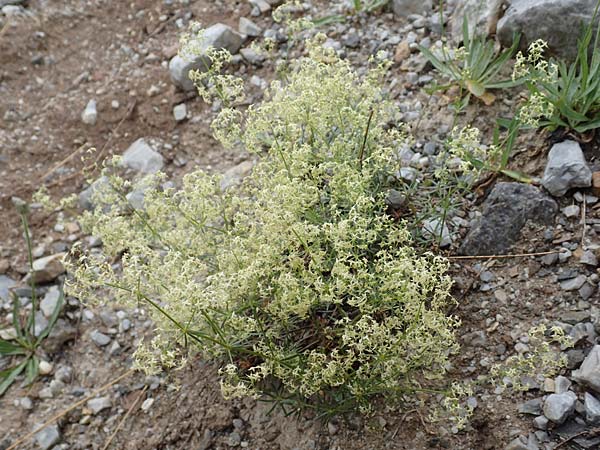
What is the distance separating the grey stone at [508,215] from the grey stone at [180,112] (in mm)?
2184

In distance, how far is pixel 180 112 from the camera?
170 inches

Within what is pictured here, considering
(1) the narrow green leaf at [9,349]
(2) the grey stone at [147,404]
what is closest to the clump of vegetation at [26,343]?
(1) the narrow green leaf at [9,349]

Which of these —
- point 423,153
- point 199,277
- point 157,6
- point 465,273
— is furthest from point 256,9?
point 465,273

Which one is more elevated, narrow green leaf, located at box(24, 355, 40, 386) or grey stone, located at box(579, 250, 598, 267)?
grey stone, located at box(579, 250, 598, 267)

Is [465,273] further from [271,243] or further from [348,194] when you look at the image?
[271,243]

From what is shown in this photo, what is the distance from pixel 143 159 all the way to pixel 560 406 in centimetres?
285

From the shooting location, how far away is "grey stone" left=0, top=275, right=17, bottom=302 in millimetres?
3852

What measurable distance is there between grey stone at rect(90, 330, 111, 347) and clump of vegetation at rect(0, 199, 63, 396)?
25cm

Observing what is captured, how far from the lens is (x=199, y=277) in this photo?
3.35 meters

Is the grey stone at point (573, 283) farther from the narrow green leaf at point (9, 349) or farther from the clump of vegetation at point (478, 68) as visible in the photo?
the narrow green leaf at point (9, 349)

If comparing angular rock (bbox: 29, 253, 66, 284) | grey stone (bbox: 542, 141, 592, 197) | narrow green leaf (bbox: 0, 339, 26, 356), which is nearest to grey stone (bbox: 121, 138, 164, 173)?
angular rock (bbox: 29, 253, 66, 284)

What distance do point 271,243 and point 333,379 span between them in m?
0.56

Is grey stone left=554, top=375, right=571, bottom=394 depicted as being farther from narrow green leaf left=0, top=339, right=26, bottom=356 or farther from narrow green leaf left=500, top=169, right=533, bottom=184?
narrow green leaf left=0, top=339, right=26, bottom=356

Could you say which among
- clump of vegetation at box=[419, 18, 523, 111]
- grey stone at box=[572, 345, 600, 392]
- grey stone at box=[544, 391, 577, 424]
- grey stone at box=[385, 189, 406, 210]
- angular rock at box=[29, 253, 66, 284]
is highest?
clump of vegetation at box=[419, 18, 523, 111]
